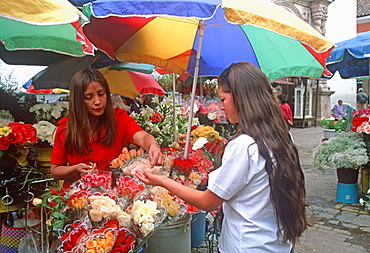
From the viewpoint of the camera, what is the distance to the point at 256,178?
1.63 metres

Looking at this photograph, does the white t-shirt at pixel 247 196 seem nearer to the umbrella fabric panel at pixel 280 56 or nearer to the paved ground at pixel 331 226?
the paved ground at pixel 331 226

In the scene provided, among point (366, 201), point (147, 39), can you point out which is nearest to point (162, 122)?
point (147, 39)

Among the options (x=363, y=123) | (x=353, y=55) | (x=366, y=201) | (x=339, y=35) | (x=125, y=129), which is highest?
(x=339, y=35)

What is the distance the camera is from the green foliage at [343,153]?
5.45 metres

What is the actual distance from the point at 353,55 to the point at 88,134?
5.80 m

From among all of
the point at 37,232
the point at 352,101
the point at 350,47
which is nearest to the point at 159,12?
the point at 37,232

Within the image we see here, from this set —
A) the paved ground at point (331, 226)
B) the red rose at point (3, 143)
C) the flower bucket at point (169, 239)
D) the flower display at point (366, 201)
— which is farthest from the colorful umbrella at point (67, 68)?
the flower display at point (366, 201)

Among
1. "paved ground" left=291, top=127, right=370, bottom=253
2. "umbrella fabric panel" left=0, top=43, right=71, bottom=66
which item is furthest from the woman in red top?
"umbrella fabric panel" left=0, top=43, right=71, bottom=66

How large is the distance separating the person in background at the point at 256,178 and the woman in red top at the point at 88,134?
0.77 m

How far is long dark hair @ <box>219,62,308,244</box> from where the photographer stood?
1.62 metres

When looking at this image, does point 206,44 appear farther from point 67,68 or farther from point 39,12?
point 39,12

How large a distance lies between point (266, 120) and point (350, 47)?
5.86 meters

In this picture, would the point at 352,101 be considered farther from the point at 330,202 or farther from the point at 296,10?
the point at 330,202

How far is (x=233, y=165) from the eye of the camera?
5.22 ft
